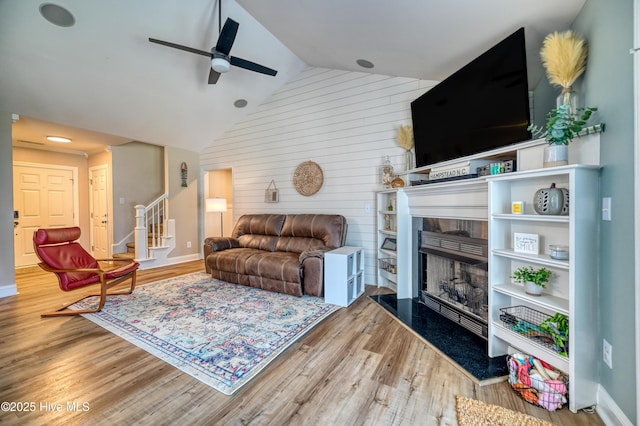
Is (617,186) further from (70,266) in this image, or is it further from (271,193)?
(70,266)

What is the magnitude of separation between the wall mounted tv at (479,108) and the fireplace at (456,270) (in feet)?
2.41

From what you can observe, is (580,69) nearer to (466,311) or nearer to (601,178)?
(601,178)

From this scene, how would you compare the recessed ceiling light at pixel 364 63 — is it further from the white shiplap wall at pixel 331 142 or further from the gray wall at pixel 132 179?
the gray wall at pixel 132 179

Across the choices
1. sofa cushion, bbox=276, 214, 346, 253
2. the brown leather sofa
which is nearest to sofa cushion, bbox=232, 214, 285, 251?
the brown leather sofa

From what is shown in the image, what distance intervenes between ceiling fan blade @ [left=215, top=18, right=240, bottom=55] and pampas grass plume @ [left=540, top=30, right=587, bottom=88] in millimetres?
2736

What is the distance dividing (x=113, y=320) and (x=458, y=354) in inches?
130

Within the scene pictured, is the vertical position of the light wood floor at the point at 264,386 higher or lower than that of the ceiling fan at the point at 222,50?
lower

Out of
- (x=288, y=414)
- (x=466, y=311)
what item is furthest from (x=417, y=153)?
(x=288, y=414)

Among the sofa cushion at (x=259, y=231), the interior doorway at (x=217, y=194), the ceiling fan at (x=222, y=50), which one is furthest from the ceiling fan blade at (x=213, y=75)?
the interior doorway at (x=217, y=194)

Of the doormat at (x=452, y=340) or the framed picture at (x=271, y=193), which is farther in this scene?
the framed picture at (x=271, y=193)

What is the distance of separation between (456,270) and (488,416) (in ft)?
4.81

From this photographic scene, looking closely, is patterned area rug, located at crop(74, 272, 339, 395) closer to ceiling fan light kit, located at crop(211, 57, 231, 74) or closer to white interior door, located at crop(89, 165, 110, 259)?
ceiling fan light kit, located at crop(211, 57, 231, 74)

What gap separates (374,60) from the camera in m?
3.41

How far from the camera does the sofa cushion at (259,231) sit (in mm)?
4438
